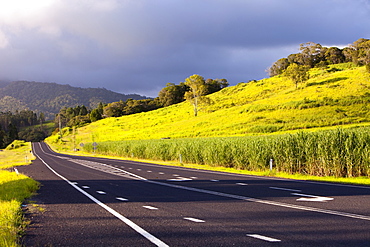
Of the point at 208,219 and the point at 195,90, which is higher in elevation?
the point at 195,90

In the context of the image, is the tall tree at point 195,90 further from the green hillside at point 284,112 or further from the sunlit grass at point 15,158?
the sunlit grass at point 15,158

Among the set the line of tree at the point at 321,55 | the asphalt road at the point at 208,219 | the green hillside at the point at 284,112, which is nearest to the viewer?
the asphalt road at the point at 208,219

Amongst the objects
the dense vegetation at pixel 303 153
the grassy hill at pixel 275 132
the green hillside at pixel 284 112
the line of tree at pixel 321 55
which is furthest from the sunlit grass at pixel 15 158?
the line of tree at pixel 321 55

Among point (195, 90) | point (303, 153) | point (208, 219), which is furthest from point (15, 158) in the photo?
point (208, 219)

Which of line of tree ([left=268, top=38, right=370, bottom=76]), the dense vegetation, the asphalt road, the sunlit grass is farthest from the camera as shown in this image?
line of tree ([left=268, top=38, right=370, bottom=76])

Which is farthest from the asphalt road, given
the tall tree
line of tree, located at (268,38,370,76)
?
line of tree, located at (268,38,370,76)

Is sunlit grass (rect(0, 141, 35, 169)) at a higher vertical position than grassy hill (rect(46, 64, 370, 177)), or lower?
lower

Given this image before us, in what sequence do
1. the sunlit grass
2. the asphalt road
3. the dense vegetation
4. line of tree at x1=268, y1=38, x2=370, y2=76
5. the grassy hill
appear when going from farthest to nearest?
line of tree at x1=268, y1=38, x2=370, y2=76, the sunlit grass, the grassy hill, the dense vegetation, the asphalt road

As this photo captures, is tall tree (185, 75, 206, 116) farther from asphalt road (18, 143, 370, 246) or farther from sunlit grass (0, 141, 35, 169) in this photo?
asphalt road (18, 143, 370, 246)

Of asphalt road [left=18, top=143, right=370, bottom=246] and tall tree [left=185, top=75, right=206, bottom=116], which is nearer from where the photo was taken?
asphalt road [left=18, top=143, right=370, bottom=246]

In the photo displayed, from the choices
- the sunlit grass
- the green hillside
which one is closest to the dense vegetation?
the sunlit grass

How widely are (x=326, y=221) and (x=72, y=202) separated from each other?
25.2 feet

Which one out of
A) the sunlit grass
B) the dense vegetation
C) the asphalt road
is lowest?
the sunlit grass

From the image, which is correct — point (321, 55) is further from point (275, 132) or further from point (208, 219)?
point (208, 219)
